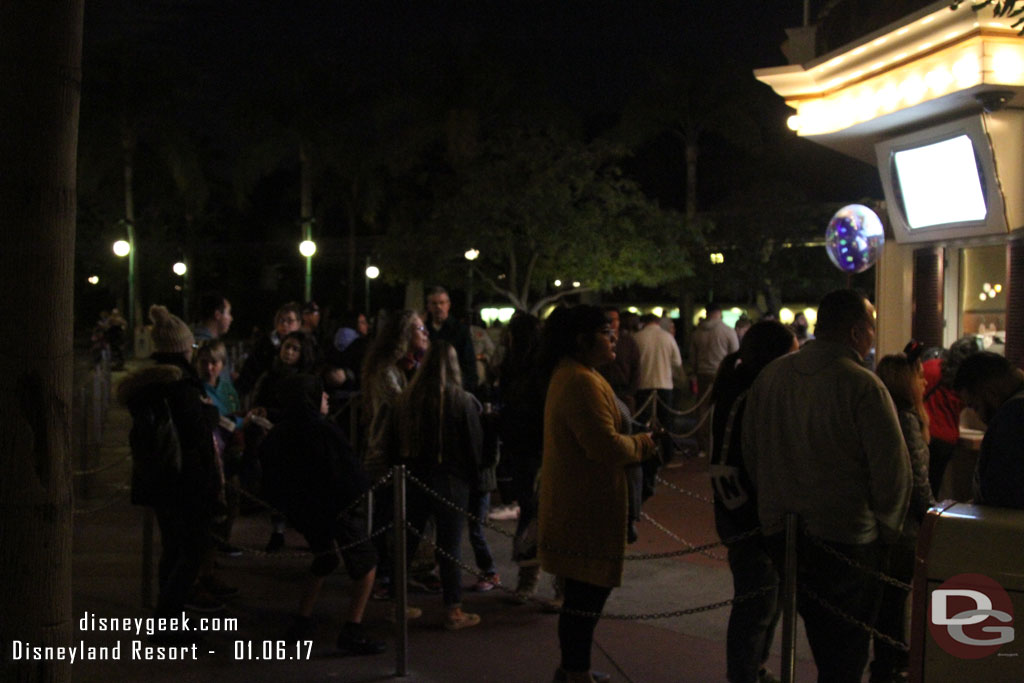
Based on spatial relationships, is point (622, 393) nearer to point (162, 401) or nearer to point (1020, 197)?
point (1020, 197)

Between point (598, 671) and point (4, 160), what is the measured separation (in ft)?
13.2

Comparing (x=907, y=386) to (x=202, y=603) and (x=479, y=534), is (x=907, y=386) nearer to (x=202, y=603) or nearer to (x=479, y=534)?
(x=479, y=534)

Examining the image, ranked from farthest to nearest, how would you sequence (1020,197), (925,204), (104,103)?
1. (104,103)
2. (925,204)
3. (1020,197)

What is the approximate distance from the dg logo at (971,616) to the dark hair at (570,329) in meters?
2.28

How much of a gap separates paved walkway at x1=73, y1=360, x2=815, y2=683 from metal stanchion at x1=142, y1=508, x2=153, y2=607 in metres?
0.08

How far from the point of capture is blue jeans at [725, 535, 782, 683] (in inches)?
187

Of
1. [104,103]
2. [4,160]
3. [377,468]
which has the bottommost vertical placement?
[377,468]

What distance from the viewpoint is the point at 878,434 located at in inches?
158

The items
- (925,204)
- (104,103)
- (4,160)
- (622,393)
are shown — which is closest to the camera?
(4,160)

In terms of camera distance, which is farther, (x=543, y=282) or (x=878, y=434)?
(x=543, y=282)

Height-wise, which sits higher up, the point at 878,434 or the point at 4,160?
the point at 4,160

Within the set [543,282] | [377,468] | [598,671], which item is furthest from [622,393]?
[543,282]

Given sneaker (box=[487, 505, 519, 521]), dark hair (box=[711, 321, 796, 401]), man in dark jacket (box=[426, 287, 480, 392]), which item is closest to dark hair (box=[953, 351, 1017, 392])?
dark hair (box=[711, 321, 796, 401])

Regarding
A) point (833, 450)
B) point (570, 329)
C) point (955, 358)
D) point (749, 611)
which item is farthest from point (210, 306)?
point (955, 358)
